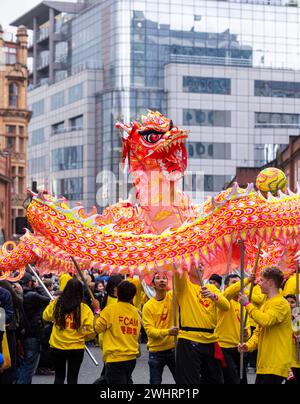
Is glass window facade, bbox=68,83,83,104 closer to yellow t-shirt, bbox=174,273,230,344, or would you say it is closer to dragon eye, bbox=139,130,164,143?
dragon eye, bbox=139,130,164,143

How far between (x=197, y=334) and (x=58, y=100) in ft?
303

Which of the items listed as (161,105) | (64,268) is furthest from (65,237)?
(161,105)

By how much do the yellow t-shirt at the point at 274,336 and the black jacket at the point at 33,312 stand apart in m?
4.98

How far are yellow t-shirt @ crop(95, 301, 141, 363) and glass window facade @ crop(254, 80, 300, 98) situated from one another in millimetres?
82664

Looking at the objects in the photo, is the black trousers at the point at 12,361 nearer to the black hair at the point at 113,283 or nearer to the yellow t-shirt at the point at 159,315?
the black hair at the point at 113,283

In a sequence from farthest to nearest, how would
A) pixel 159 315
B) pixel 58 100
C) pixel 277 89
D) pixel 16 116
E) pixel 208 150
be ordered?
pixel 58 100, pixel 16 116, pixel 277 89, pixel 208 150, pixel 159 315

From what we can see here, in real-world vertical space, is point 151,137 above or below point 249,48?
below

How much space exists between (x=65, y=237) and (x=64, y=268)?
10.4ft

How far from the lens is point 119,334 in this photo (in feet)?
37.7

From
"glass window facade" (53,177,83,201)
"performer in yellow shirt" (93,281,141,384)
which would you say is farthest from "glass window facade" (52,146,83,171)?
"performer in yellow shirt" (93,281,141,384)

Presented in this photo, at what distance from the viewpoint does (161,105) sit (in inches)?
3590

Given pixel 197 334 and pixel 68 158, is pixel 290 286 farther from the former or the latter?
pixel 68 158

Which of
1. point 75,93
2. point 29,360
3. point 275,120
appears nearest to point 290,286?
point 29,360

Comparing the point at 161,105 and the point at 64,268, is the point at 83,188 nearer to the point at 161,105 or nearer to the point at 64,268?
the point at 161,105
